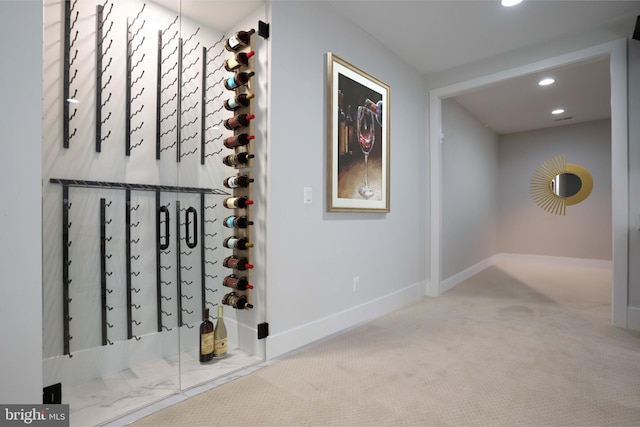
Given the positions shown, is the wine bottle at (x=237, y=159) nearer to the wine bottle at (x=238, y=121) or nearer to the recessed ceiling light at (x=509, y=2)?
the wine bottle at (x=238, y=121)

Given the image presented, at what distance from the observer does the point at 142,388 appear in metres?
1.70

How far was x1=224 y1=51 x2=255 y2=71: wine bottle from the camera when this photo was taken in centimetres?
209

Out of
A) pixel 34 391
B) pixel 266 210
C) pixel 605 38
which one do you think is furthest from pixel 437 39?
pixel 34 391

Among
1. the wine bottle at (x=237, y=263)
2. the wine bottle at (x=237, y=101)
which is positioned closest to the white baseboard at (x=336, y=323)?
the wine bottle at (x=237, y=263)

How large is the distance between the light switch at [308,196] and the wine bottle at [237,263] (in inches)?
22.4

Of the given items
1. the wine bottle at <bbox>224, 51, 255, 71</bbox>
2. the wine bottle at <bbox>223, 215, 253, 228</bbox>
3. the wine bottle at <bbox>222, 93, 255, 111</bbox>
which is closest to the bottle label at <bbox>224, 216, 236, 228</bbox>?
the wine bottle at <bbox>223, 215, 253, 228</bbox>

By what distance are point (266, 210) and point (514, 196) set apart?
6.07 metres

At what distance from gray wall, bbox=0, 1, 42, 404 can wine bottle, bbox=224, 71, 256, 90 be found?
1.02m

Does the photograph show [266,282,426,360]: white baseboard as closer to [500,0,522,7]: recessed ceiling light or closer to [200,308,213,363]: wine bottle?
[200,308,213,363]: wine bottle

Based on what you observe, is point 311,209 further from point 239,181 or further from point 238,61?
point 238,61

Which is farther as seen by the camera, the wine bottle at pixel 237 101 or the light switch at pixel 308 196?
the light switch at pixel 308 196

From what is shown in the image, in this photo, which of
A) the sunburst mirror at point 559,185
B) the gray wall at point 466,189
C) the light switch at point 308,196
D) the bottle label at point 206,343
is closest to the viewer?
the bottle label at point 206,343

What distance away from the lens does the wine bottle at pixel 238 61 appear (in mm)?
2092

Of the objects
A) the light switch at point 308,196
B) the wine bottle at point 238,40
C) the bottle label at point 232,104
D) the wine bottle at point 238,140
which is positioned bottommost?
the light switch at point 308,196
